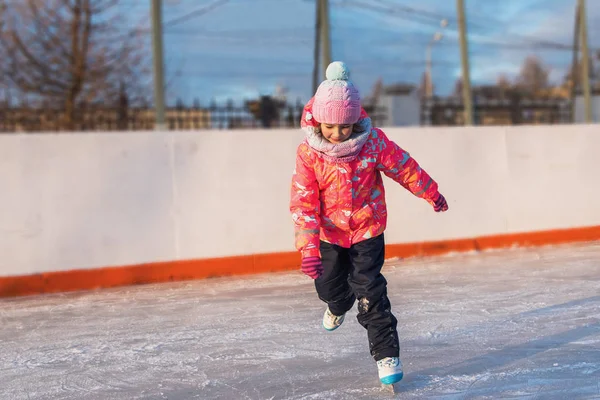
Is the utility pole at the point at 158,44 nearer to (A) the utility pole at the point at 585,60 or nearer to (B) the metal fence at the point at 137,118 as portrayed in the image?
(B) the metal fence at the point at 137,118

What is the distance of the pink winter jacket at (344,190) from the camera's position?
2.73 metres

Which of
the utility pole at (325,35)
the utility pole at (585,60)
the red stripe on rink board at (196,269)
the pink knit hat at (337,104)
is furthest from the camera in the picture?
the utility pole at (585,60)

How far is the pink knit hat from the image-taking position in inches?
104

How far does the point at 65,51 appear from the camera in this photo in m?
6.59

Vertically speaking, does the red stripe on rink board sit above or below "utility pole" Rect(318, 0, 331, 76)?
below

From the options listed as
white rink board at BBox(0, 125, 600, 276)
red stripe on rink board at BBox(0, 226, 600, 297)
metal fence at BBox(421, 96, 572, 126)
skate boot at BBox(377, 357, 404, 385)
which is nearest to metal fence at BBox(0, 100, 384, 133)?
white rink board at BBox(0, 125, 600, 276)

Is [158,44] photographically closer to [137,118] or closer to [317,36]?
[137,118]

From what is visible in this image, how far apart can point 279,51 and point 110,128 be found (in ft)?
6.41

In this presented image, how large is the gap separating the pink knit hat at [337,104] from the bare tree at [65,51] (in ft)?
13.3

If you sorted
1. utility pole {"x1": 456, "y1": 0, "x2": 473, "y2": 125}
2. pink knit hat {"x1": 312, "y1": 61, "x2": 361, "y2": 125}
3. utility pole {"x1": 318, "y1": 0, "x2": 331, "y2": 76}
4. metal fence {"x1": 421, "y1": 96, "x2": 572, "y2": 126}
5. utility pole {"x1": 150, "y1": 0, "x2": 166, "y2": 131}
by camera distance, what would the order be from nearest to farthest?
pink knit hat {"x1": 312, "y1": 61, "x2": 361, "y2": 125} → utility pole {"x1": 150, "y1": 0, "x2": 166, "y2": 131} → utility pole {"x1": 318, "y1": 0, "x2": 331, "y2": 76} → utility pole {"x1": 456, "y1": 0, "x2": 473, "y2": 125} → metal fence {"x1": 421, "y1": 96, "x2": 572, "y2": 126}

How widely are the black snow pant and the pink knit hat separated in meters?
0.49

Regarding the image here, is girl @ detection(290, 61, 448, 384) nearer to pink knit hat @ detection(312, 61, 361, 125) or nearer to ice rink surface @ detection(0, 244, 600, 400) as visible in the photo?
pink knit hat @ detection(312, 61, 361, 125)

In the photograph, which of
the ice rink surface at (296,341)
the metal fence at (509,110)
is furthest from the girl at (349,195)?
the metal fence at (509,110)

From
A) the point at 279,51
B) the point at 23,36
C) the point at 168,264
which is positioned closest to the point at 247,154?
the point at 168,264
